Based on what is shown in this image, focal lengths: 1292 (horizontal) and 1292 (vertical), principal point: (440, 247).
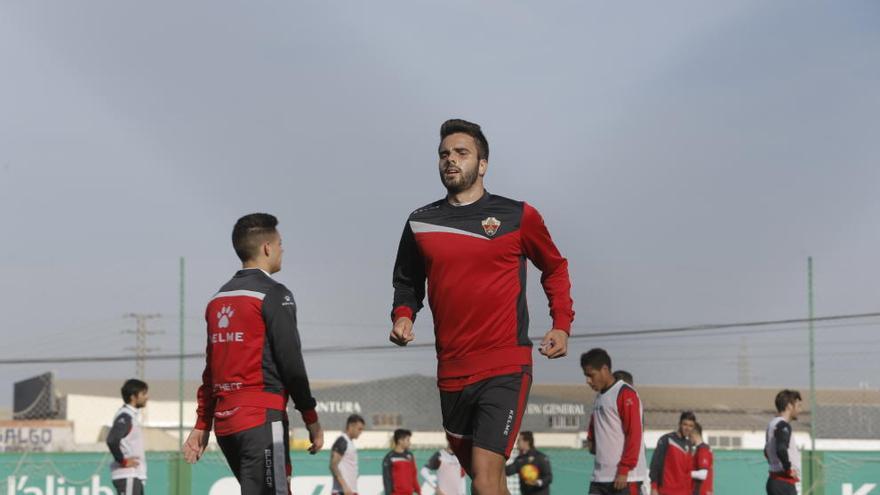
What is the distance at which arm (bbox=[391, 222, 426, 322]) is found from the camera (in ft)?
20.5

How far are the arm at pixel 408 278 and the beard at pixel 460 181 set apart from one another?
0.31m

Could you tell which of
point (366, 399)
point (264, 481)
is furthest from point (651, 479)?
point (366, 399)

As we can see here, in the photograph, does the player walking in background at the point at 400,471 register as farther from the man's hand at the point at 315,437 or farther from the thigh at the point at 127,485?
the man's hand at the point at 315,437

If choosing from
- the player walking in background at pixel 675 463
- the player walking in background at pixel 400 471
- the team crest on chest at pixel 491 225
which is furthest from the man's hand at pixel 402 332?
A: the player walking in background at pixel 675 463

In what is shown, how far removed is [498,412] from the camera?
19.0 ft

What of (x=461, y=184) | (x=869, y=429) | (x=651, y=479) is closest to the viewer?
(x=461, y=184)

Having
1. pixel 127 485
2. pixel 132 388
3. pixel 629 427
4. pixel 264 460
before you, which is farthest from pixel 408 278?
pixel 127 485

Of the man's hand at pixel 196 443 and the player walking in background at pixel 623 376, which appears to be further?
the player walking in background at pixel 623 376

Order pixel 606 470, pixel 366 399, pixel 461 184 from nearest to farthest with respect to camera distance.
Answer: pixel 461 184 → pixel 606 470 → pixel 366 399

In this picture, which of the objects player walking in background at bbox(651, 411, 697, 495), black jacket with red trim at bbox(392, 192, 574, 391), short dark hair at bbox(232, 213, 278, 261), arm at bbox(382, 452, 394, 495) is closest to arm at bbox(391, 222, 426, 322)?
black jacket with red trim at bbox(392, 192, 574, 391)

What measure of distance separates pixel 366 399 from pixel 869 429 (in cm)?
2097

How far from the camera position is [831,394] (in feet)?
70.0

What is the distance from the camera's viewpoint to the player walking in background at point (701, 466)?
1822 cm

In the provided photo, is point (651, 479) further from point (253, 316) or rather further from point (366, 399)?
point (366, 399)
